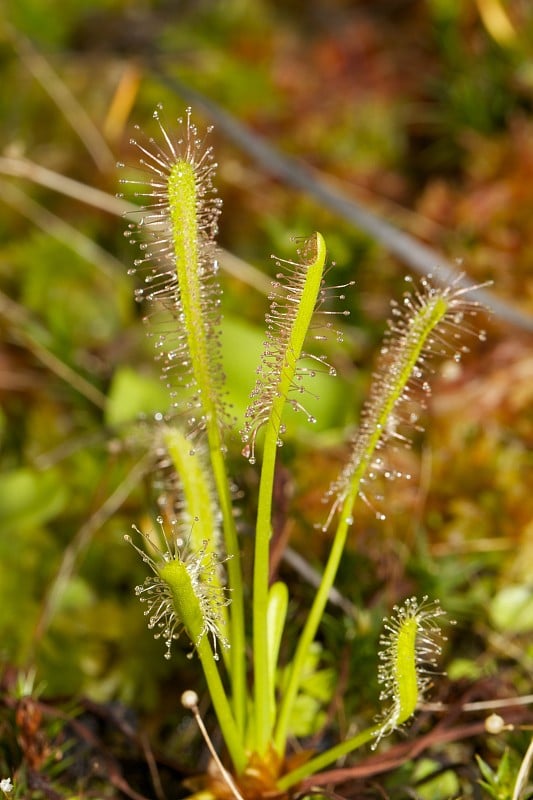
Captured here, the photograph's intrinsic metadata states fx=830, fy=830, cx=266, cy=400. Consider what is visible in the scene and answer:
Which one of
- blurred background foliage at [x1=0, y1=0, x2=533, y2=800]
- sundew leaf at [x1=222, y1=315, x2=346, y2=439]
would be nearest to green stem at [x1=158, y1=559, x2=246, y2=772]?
blurred background foliage at [x1=0, y1=0, x2=533, y2=800]

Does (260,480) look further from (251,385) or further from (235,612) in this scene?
(251,385)

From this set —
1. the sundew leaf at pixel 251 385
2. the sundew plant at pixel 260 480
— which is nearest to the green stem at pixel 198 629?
the sundew plant at pixel 260 480

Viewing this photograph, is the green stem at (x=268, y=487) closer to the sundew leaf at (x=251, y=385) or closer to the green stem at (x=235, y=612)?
the green stem at (x=235, y=612)

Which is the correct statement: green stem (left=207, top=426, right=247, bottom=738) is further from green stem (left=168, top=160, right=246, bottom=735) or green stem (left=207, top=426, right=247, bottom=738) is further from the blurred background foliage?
the blurred background foliage

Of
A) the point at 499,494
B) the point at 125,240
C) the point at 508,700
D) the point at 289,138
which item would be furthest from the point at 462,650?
the point at 289,138

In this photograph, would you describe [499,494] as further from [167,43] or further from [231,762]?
[167,43]
